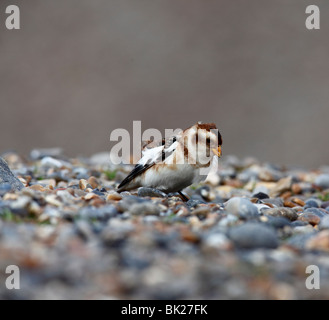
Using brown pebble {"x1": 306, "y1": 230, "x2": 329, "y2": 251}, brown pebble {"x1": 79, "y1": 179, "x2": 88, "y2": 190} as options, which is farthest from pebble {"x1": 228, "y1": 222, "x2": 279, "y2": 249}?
brown pebble {"x1": 79, "y1": 179, "x2": 88, "y2": 190}

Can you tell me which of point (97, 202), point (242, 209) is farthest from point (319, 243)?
point (97, 202)

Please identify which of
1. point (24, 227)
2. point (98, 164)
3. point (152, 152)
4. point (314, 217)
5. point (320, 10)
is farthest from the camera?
point (320, 10)

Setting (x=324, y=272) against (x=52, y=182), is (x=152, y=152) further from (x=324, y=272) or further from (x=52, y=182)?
(x=324, y=272)

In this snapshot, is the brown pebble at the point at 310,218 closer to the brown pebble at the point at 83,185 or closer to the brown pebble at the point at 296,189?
the brown pebble at the point at 83,185

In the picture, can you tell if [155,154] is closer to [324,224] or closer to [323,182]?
[324,224]

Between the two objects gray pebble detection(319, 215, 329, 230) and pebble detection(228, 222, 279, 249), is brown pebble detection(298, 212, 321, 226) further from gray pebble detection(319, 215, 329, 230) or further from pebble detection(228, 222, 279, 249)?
pebble detection(228, 222, 279, 249)
